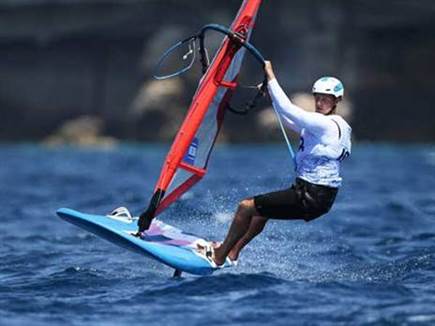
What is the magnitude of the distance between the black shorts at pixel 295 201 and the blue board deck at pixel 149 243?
2.30 feet

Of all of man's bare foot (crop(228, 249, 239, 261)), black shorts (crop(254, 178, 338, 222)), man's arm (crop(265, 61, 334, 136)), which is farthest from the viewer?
man's bare foot (crop(228, 249, 239, 261))

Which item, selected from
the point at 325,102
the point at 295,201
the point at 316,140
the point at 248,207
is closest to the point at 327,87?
the point at 325,102

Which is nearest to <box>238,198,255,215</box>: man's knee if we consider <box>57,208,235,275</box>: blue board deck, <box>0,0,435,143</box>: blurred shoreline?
<box>57,208,235,275</box>: blue board deck

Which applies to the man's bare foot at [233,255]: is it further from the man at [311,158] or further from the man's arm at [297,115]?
the man's arm at [297,115]

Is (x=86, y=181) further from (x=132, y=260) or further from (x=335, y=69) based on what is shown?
(x=335, y=69)

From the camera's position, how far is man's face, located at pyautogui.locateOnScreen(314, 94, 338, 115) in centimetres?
984

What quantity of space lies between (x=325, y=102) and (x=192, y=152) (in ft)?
4.53

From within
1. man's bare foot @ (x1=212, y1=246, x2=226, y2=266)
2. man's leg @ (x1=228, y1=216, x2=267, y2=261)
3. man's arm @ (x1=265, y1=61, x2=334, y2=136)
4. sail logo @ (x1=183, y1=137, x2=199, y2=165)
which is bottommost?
man's bare foot @ (x1=212, y1=246, x2=226, y2=266)

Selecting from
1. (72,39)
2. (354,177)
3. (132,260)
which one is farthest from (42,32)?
(132,260)

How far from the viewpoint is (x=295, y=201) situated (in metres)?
9.81

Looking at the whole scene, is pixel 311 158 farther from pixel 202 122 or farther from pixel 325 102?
pixel 202 122

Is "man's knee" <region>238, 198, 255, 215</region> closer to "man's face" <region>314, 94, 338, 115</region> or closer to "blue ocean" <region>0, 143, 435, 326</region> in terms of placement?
"blue ocean" <region>0, 143, 435, 326</region>

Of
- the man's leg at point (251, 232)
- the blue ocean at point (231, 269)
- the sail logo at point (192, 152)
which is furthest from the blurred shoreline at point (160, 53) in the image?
the man's leg at point (251, 232)

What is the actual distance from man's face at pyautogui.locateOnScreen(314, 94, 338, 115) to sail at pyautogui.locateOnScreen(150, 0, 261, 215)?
3.11ft
